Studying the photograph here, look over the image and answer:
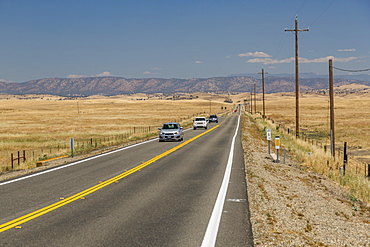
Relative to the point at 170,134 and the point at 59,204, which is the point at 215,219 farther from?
the point at 170,134

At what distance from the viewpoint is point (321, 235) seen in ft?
26.2

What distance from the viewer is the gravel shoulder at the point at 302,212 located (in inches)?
305

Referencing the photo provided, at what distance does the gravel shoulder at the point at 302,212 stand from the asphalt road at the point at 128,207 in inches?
16.1

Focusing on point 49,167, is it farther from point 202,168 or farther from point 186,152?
point 186,152

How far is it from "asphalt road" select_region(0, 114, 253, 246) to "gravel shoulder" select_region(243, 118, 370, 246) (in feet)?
1.34

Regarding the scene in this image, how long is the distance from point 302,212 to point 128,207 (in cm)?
451

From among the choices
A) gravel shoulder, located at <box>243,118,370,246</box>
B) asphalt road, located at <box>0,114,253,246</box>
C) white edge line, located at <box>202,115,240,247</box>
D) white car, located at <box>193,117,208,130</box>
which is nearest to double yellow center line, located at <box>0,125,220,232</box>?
asphalt road, located at <box>0,114,253,246</box>

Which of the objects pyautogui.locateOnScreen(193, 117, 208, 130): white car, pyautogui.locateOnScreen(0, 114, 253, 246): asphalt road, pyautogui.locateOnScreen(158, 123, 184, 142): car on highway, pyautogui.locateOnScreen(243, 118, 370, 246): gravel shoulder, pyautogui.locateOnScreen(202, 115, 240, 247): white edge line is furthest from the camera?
pyautogui.locateOnScreen(193, 117, 208, 130): white car

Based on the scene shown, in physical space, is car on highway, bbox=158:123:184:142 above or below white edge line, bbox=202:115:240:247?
above

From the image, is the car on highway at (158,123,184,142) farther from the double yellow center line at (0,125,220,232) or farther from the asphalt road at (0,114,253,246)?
the double yellow center line at (0,125,220,232)

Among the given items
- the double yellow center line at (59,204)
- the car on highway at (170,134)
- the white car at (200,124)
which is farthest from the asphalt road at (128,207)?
the white car at (200,124)

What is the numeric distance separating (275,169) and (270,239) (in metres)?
10.8

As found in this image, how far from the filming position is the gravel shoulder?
7.73 meters

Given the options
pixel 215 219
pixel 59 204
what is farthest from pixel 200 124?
pixel 215 219
